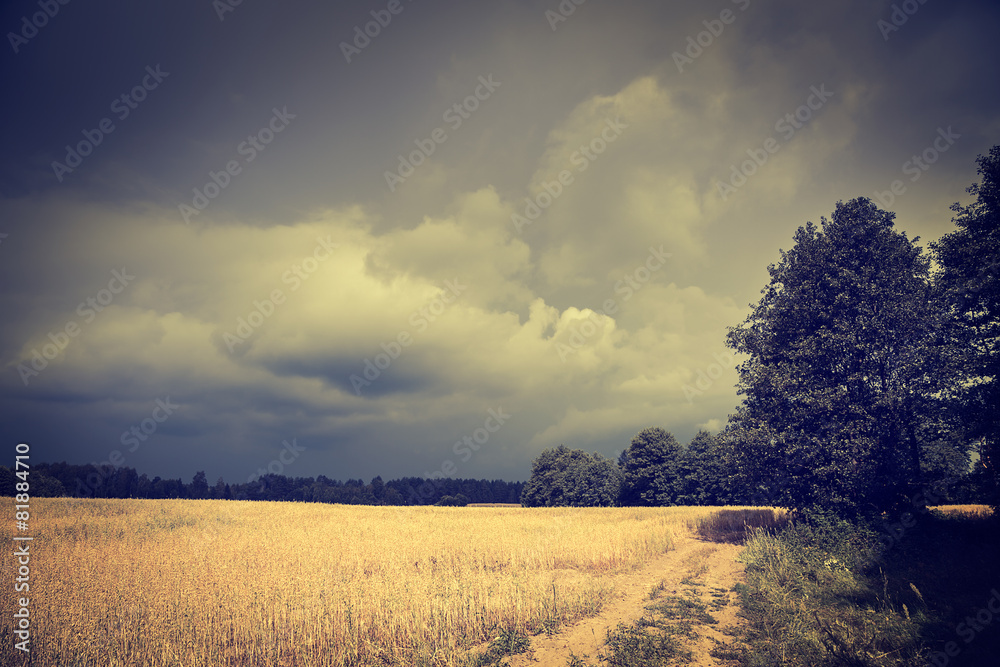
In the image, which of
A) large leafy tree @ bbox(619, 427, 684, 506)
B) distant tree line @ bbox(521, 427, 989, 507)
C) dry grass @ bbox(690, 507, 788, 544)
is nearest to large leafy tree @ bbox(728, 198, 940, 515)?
dry grass @ bbox(690, 507, 788, 544)

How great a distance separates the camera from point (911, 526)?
49.8ft

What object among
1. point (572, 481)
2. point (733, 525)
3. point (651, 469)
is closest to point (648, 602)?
point (733, 525)

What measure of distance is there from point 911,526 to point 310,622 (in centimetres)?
2069

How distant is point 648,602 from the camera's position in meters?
12.1

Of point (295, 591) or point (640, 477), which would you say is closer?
point (295, 591)

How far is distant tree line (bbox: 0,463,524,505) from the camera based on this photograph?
55.8 m

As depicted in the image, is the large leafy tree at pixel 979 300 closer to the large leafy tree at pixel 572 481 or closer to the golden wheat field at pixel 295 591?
the golden wheat field at pixel 295 591

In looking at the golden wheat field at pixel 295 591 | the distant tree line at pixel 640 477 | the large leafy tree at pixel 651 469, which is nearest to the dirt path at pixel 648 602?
the golden wheat field at pixel 295 591

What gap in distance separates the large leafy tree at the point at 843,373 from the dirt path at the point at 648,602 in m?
4.84

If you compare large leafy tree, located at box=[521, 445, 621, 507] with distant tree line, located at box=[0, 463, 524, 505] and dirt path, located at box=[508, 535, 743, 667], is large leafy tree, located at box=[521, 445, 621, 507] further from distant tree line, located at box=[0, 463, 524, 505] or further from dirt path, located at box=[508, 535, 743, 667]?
dirt path, located at box=[508, 535, 743, 667]

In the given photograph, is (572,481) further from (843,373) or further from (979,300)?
(979,300)

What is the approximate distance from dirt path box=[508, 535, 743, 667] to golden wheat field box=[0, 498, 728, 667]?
Result: 0.66m

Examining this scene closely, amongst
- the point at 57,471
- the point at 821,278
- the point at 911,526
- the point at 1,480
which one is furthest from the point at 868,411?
the point at 57,471

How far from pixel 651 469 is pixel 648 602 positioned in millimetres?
58196
